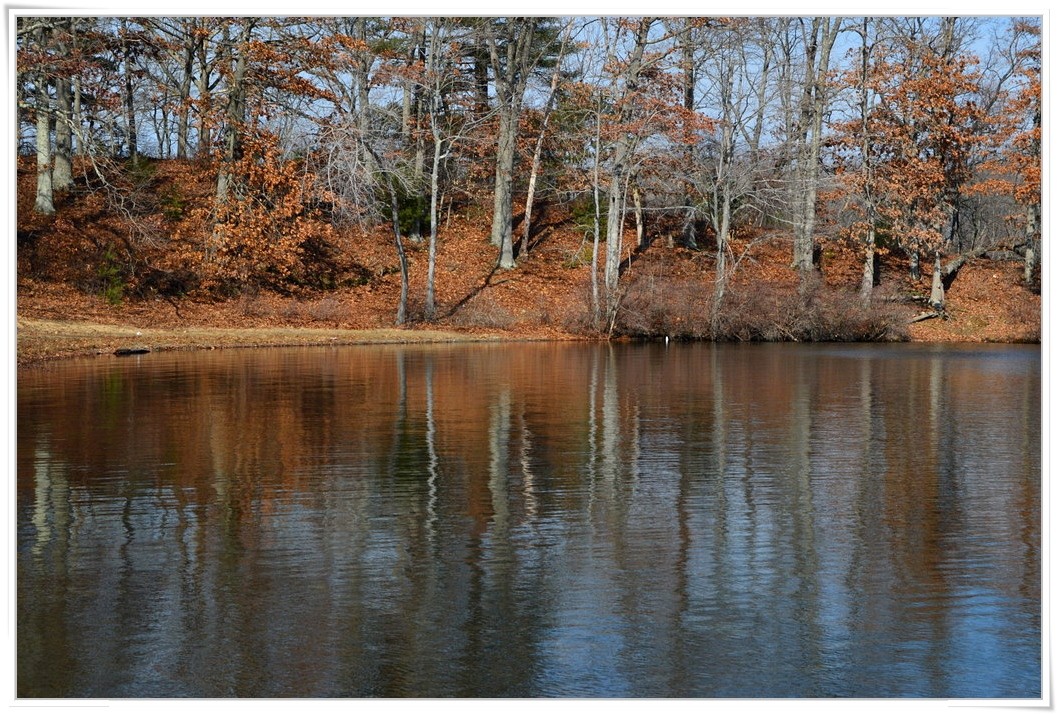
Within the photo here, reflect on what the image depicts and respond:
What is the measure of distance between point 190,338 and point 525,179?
2392cm

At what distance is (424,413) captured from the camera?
55.8 feet

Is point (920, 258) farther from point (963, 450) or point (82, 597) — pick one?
point (82, 597)

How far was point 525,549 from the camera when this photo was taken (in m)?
8.99

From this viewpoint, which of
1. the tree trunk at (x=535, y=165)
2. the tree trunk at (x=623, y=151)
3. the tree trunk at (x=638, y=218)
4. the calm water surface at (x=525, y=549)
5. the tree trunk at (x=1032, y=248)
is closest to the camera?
the calm water surface at (x=525, y=549)

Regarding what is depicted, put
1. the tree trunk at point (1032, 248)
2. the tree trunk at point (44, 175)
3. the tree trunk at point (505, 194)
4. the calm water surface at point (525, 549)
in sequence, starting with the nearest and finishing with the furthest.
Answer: the calm water surface at point (525, 549)
the tree trunk at point (44, 175)
the tree trunk at point (1032, 248)
the tree trunk at point (505, 194)

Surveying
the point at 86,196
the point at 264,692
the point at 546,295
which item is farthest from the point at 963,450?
the point at 86,196

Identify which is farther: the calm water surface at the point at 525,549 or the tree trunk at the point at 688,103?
the tree trunk at the point at 688,103

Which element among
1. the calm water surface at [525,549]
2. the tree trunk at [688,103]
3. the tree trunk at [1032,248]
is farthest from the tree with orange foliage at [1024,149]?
the calm water surface at [525,549]

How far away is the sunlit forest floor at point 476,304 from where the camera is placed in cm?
3291

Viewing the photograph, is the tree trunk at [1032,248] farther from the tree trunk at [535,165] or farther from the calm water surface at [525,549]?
the calm water surface at [525,549]

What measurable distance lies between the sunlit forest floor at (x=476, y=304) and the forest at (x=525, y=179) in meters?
0.12

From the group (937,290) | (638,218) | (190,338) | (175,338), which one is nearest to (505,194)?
(638,218)

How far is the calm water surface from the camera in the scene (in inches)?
257
